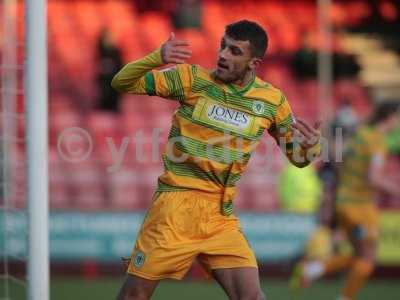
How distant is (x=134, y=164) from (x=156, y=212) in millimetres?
8661

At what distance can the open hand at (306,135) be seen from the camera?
6.07m

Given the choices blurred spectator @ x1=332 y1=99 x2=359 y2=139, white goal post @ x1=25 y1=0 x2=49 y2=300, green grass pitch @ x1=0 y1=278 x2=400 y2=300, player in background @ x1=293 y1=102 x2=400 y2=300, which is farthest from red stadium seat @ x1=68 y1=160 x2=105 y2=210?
white goal post @ x1=25 y1=0 x2=49 y2=300

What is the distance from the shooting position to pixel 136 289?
5.77 meters

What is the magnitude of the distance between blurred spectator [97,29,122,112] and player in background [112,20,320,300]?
9631mm

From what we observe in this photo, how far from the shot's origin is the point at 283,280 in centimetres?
1250

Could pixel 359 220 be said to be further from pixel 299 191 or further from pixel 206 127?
pixel 206 127

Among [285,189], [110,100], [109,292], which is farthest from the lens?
[110,100]

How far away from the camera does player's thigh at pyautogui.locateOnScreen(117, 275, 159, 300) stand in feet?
18.9

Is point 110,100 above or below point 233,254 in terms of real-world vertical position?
above

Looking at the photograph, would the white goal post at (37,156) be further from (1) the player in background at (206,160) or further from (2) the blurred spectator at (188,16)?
(2) the blurred spectator at (188,16)

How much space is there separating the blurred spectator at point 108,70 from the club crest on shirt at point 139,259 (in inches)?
388

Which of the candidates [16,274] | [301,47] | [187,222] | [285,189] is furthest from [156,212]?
[301,47]

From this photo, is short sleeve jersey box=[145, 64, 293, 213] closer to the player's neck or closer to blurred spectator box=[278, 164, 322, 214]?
the player's neck

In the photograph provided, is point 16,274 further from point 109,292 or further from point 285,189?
point 285,189
